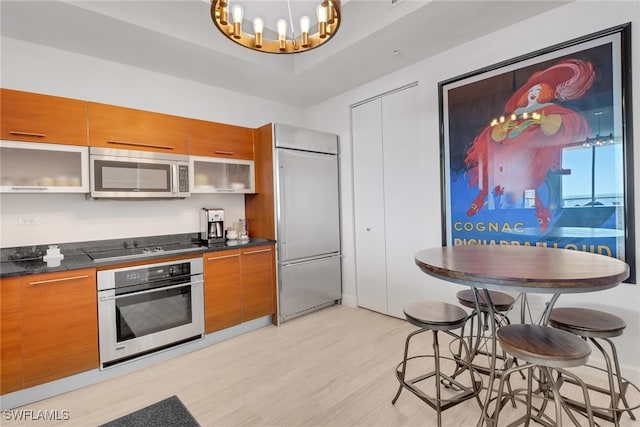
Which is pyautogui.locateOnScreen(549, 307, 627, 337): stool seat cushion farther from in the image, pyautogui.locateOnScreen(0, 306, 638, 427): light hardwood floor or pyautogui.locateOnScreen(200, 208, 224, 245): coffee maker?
pyautogui.locateOnScreen(200, 208, 224, 245): coffee maker

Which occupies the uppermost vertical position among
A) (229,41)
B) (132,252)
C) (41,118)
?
(229,41)

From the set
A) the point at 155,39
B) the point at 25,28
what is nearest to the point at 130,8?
the point at 155,39

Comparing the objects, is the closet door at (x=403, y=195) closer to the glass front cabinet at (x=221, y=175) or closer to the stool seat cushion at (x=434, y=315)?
the stool seat cushion at (x=434, y=315)

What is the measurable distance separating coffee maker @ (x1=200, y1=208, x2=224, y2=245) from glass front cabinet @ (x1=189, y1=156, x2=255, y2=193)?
0.88 feet

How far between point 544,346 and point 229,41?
3.22 m

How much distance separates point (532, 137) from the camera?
240 centimetres

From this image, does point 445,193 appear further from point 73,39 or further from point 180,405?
point 73,39

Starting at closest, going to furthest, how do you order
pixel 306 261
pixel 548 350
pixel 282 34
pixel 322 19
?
pixel 548 350
pixel 322 19
pixel 282 34
pixel 306 261

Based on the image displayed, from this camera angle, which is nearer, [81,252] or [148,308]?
[148,308]

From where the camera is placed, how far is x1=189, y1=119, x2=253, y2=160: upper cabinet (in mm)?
3090

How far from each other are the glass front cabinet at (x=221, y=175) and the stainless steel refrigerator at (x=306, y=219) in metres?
0.43

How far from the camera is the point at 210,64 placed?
3.01 m

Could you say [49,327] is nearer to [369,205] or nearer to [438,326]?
[438,326]

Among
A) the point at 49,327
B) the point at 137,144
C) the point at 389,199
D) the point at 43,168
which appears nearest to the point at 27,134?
the point at 43,168
